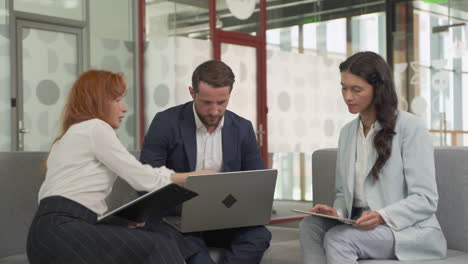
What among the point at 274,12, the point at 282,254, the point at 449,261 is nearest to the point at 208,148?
the point at 282,254

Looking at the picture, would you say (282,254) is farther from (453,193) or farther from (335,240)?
(453,193)

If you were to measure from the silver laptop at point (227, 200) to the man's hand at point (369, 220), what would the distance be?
39 centimetres

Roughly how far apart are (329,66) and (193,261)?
539 centimetres

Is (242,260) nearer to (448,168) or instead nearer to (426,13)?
(448,168)

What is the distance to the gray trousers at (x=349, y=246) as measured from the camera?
2.06 meters

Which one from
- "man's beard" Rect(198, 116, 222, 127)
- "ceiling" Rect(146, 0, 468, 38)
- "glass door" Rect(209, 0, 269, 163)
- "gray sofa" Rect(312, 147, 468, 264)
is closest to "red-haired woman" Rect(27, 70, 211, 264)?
"man's beard" Rect(198, 116, 222, 127)

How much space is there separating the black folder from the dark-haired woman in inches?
21.3

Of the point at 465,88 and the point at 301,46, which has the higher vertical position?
the point at 301,46

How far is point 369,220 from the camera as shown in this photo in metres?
2.10

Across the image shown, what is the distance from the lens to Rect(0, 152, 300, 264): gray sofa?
2.58 m

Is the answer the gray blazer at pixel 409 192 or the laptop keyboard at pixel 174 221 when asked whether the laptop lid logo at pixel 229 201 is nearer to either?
the laptop keyboard at pixel 174 221

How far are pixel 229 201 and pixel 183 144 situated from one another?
1.39 ft

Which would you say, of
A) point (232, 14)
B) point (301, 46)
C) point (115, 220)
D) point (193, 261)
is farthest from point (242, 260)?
point (301, 46)

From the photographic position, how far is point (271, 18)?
22.5 ft
